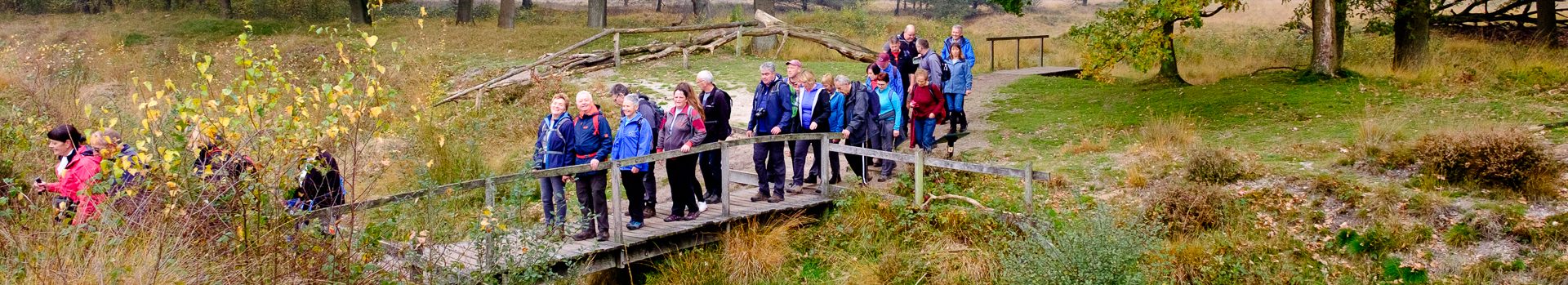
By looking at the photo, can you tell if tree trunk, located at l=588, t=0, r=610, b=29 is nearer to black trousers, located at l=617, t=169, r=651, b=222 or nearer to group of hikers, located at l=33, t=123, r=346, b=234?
black trousers, located at l=617, t=169, r=651, b=222

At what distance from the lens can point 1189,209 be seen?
9.19 meters

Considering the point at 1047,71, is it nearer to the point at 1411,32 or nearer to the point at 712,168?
the point at 1411,32

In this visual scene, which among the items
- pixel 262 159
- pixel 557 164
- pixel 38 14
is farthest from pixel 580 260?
pixel 38 14

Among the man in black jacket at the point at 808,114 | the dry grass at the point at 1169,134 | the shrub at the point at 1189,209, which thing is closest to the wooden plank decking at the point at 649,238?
the man in black jacket at the point at 808,114

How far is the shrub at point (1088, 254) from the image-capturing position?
25.5ft

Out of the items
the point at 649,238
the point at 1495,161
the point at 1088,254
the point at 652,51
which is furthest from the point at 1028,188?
the point at 652,51

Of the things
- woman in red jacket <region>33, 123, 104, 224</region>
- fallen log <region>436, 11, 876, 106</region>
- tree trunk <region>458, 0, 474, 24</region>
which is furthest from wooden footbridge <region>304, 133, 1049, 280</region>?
tree trunk <region>458, 0, 474, 24</region>

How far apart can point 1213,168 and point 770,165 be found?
363cm

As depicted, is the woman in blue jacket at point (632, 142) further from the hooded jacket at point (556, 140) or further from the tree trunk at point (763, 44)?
the tree trunk at point (763, 44)

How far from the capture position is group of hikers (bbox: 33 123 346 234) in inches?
241

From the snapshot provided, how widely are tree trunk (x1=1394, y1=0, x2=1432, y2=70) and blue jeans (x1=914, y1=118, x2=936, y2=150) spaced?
26.8 ft

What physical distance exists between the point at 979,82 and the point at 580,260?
1153 centimetres

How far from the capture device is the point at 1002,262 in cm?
867

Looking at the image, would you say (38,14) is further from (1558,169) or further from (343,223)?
(1558,169)
